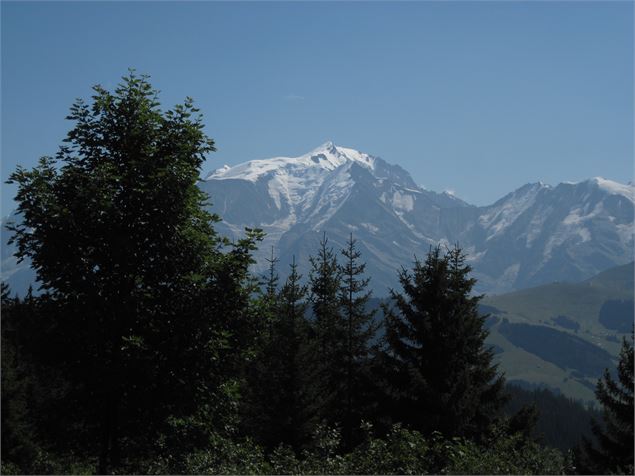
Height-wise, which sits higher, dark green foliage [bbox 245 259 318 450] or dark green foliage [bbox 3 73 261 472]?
dark green foliage [bbox 3 73 261 472]

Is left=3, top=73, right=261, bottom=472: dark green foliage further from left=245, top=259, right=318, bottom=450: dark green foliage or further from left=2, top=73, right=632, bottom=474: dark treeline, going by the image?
left=245, top=259, right=318, bottom=450: dark green foliage

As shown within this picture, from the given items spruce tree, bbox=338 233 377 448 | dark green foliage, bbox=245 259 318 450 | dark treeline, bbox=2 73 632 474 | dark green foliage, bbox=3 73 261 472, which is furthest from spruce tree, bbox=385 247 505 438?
dark green foliage, bbox=3 73 261 472

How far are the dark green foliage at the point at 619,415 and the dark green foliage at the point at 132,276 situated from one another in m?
19.5

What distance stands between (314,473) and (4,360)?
26710 mm

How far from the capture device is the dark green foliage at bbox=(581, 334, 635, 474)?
31.6 metres

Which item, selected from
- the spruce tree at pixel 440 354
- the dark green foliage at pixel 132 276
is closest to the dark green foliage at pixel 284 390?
the spruce tree at pixel 440 354

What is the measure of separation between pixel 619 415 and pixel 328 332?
19422 millimetres

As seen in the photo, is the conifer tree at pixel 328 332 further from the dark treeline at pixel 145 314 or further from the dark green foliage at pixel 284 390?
the dark treeline at pixel 145 314

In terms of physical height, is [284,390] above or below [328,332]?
below

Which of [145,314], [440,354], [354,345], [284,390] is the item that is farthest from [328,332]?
[145,314]

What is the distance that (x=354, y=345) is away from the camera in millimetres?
44031

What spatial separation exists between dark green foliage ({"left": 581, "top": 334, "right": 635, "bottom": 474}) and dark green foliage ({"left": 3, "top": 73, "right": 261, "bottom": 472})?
19.5 metres

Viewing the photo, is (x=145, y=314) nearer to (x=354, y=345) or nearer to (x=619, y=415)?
(x=619, y=415)

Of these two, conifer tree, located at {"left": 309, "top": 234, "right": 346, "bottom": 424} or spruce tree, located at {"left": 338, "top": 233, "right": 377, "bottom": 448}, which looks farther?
conifer tree, located at {"left": 309, "top": 234, "right": 346, "bottom": 424}
